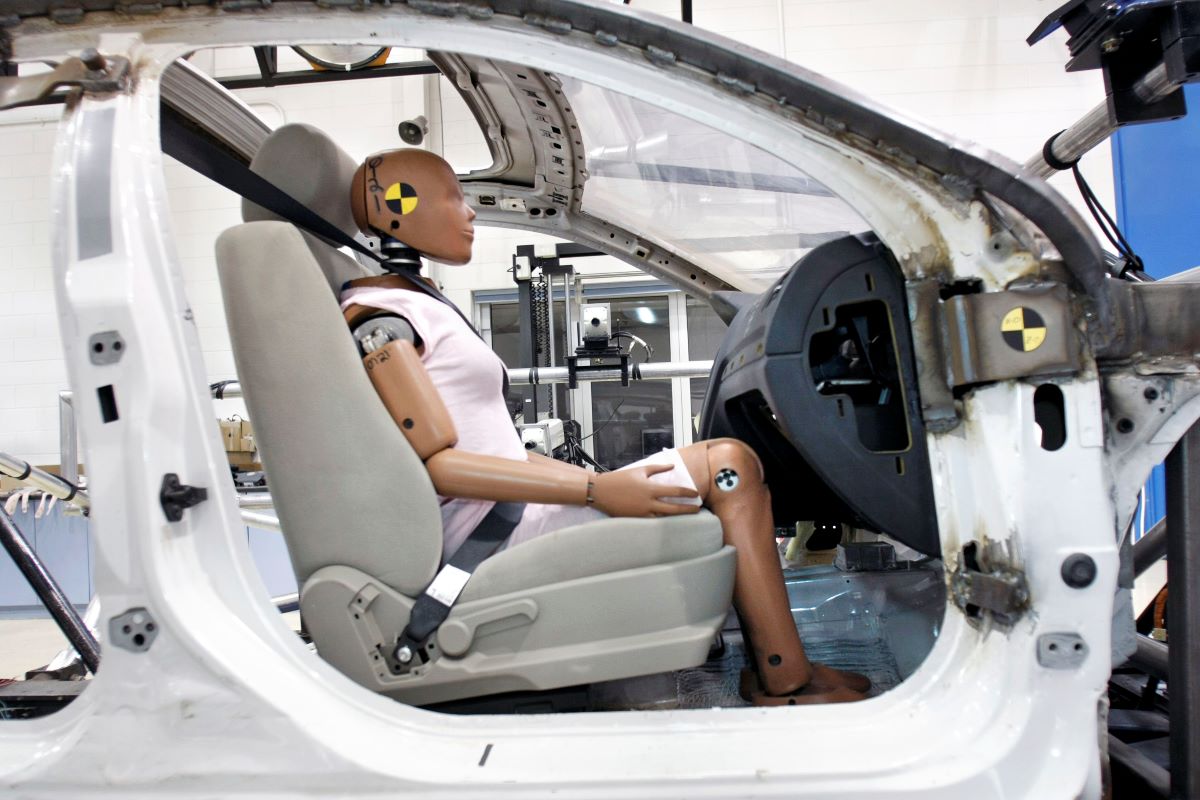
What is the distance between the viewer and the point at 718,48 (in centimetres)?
108

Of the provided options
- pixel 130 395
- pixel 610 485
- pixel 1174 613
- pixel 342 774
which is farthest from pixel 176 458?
pixel 1174 613

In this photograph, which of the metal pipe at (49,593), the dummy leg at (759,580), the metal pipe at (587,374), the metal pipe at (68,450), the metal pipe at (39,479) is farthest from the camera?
the metal pipe at (587,374)

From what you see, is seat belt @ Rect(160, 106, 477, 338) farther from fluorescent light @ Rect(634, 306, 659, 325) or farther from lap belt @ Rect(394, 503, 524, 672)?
fluorescent light @ Rect(634, 306, 659, 325)

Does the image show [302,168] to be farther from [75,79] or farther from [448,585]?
[448,585]

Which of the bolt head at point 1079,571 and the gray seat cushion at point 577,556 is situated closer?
the bolt head at point 1079,571

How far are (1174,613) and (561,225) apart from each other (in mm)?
2009

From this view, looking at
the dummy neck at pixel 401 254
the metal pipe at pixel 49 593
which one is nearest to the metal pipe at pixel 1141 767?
the dummy neck at pixel 401 254

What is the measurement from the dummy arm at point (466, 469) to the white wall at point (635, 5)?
5.45 m

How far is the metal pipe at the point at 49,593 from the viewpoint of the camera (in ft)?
6.17

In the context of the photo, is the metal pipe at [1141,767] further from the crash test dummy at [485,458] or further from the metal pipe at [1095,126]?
the metal pipe at [1095,126]

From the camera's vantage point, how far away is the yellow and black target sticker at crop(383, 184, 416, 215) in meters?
1.55

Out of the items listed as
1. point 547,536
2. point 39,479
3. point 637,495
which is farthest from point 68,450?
point 637,495

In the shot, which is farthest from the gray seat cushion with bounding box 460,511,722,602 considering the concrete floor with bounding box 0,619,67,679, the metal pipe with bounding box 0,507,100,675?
the concrete floor with bounding box 0,619,67,679

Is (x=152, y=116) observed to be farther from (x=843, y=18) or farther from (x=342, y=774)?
(x=843, y=18)
